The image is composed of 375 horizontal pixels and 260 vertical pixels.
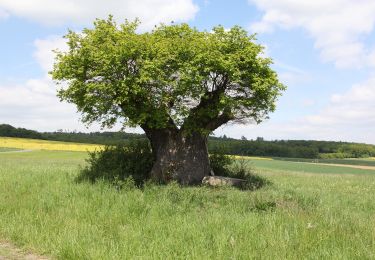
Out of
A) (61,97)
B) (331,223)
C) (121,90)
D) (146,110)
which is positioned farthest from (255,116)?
(331,223)

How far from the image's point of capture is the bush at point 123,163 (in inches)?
746

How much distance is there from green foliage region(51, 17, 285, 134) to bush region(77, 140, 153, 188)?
2237mm

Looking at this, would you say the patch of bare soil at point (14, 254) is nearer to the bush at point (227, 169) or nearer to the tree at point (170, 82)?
the tree at point (170, 82)

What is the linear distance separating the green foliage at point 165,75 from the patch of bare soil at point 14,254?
8453mm

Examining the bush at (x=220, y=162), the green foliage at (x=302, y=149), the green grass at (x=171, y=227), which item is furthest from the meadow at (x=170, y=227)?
the green foliage at (x=302, y=149)

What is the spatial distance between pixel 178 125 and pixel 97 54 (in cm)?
461

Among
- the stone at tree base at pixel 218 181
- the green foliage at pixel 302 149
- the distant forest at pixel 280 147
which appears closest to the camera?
the stone at tree base at pixel 218 181

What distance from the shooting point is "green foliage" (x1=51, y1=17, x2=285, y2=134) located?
1666 centimetres

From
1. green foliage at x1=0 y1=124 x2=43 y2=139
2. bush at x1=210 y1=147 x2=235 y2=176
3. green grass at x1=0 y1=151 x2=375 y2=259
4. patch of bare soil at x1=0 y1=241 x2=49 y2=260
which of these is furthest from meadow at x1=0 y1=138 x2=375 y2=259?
green foliage at x1=0 y1=124 x2=43 y2=139

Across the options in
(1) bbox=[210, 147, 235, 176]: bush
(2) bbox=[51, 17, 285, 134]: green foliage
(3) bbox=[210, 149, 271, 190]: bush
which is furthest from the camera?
(1) bbox=[210, 147, 235, 176]: bush

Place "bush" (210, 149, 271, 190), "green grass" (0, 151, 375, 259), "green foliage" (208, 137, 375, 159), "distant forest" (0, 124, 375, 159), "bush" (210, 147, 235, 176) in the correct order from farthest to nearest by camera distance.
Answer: "distant forest" (0, 124, 375, 159)
"green foliage" (208, 137, 375, 159)
"bush" (210, 147, 235, 176)
"bush" (210, 149, 271, 190)
"green grass" (0, 151, 375, 259)

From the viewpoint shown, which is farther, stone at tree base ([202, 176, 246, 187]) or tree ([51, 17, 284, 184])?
stone at tree base ([202, 176, 246, 187])

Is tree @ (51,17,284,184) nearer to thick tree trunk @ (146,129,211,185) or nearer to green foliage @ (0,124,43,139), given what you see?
thick tree trunk @ (146,129,211,185)

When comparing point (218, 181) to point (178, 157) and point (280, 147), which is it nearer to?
point (178, 157)
